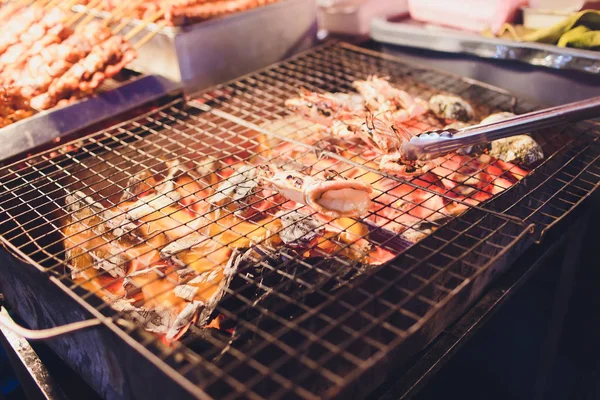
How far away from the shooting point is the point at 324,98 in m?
3.15

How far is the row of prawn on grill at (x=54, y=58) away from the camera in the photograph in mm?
3129

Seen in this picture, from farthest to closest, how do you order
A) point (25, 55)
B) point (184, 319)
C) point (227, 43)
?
point (227, 43), point (25, 55), point (184, 319)

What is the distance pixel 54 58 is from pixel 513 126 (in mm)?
2903

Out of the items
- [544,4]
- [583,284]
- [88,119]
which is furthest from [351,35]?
[583,284]

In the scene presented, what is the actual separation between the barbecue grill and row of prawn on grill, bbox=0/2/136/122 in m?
0.39

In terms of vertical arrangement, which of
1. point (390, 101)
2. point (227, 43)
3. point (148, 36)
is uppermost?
point (148, 36)

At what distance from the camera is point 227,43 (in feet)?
12.3

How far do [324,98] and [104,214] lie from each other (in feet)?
4.97

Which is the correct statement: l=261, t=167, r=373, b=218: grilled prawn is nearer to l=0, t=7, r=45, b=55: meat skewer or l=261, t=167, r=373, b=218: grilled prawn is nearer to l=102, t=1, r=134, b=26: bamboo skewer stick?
l=102, t=1, r=134, b=26: bamboo skewer stick

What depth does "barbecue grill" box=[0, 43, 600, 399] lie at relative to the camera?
5.21 ft

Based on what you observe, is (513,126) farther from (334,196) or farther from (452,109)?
(452,109)

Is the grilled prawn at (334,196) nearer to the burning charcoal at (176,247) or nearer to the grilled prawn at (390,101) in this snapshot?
the burning charcoal at (176,247)

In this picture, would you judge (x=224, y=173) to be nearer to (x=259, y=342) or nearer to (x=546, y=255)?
(x=259, y=342)

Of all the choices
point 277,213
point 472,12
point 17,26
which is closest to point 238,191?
point 277,213
